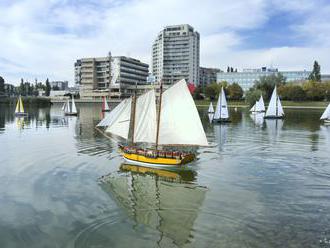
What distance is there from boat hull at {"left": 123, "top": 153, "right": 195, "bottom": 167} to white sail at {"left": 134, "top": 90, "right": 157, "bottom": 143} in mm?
2285

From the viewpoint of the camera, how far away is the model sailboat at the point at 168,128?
115 ft

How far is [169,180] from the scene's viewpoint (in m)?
31.6

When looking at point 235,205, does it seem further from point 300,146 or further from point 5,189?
point 300,146

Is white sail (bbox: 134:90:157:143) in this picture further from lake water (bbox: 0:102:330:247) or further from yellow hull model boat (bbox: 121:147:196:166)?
lake water (bbox: 0:102:330:247)

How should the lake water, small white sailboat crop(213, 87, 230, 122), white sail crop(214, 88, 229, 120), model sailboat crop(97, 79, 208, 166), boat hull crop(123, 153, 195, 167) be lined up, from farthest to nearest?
white sail crop(214, 88, 229, 120) → small white sailboat crop(213, 87, 230, 122) → model sailboat crop(97, 79, 208, 166) → boat hull crop(123, 153, 195, 167) → the lake water

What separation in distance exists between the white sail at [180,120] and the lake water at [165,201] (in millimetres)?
3011

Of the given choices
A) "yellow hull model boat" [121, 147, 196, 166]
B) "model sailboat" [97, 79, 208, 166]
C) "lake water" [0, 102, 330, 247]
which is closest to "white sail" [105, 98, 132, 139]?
"model sailboat" [97, 79, 208, 166]

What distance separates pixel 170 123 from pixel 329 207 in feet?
54.4

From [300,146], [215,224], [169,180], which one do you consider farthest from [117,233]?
[300,146]

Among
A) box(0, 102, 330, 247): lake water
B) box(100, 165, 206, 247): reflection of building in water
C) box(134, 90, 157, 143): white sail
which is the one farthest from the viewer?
box(134, 90, 157, 143): white sail

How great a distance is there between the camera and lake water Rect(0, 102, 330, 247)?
19266 mm

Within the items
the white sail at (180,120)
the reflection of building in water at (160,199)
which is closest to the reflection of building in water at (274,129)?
the white sail at (180,120)

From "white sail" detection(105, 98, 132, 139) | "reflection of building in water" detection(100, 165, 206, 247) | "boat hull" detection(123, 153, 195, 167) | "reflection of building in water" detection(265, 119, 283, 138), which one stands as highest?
"white sail" detection(105, 98, 132, 139)

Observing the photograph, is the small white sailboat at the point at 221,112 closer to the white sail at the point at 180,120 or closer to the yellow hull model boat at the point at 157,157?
the white sail at the point at 180,120
